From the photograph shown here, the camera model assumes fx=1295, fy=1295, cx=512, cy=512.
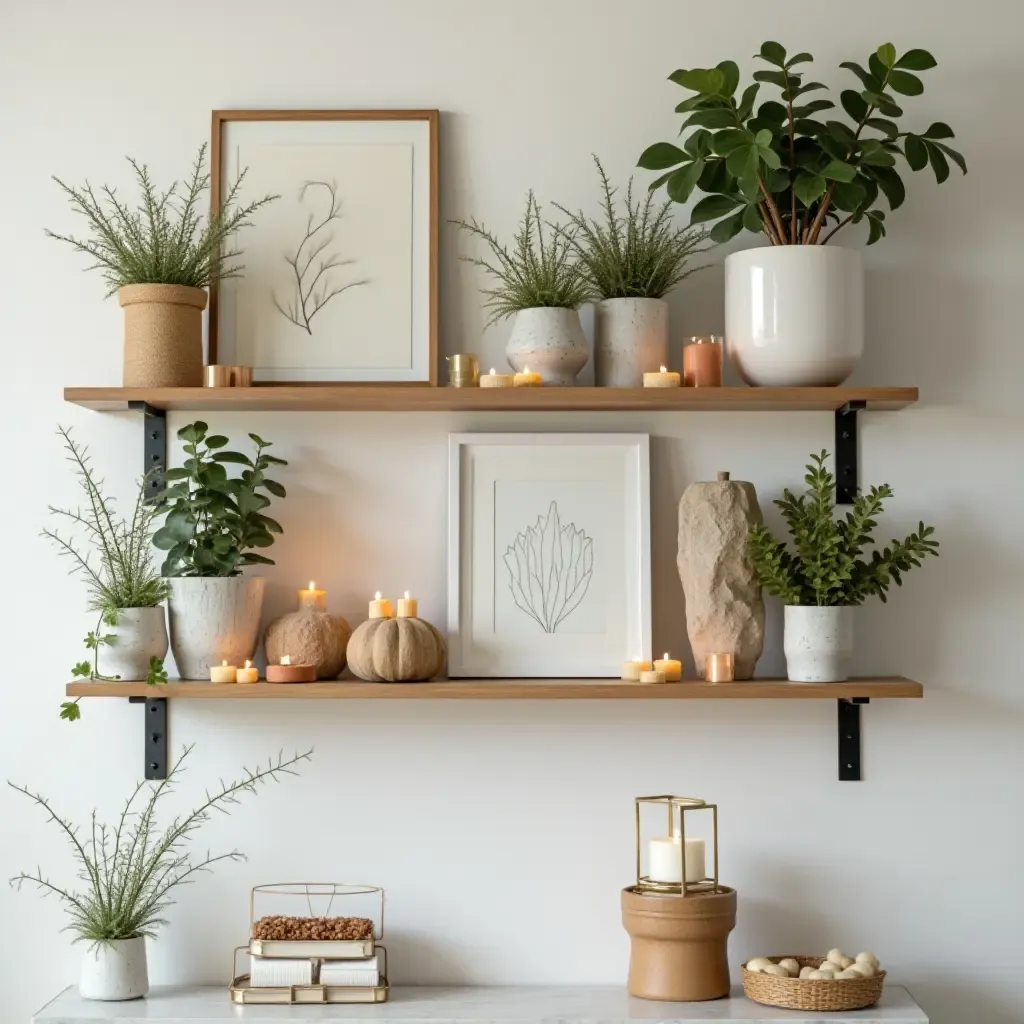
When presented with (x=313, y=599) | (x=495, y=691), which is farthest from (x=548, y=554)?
(x=313, y=599)

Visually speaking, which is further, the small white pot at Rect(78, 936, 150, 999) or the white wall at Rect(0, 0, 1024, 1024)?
the white wall at Rect(0, 0, 1024, 1024)

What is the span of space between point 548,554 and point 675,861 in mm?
529

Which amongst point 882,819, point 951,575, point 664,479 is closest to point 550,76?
point 664,479

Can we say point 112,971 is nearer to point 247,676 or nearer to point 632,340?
point 247,676

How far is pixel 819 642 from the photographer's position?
200 cm

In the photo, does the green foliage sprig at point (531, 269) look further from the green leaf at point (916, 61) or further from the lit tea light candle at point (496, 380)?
the green leaf at point (916, 61)

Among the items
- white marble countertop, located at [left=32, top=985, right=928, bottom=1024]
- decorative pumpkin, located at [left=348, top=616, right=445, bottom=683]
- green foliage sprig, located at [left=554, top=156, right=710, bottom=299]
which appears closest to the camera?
white marble countertop, located at [left=32, top=985, right=928, bottom=1024]

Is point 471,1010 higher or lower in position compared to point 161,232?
lower

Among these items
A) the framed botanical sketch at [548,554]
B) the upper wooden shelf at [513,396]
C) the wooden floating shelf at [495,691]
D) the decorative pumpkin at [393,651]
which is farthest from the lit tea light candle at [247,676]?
the upper wooden shelf at [513,396]

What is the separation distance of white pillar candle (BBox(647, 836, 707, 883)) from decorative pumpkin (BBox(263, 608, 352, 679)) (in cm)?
58

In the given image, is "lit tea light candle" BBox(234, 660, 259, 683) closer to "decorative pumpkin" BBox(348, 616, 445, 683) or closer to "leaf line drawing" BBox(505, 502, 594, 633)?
"decorative pumpkin" BBox(348, 616, 445, 683)

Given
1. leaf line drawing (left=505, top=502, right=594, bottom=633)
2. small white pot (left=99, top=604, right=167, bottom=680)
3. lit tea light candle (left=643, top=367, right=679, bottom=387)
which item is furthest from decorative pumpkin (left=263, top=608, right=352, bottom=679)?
lit tea light candle (left=643, top=367, right=679, bottom=387)

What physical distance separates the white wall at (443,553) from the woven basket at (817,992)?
0.20m

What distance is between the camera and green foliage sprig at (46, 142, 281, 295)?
2.09 m
